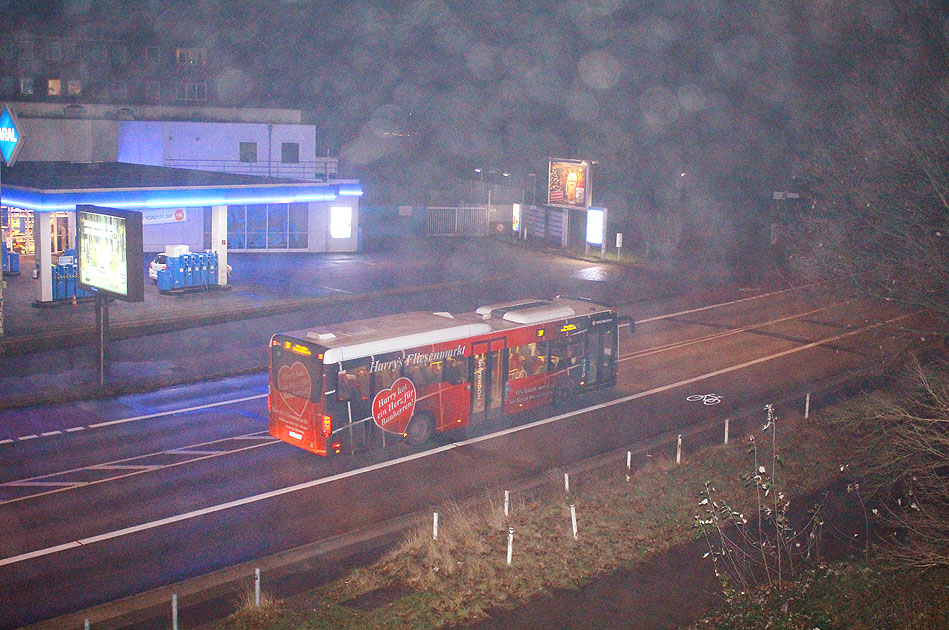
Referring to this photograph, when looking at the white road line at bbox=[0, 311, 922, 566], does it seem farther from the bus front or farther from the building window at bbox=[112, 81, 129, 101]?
the building window at bbox=[112, 81, 129, 101]

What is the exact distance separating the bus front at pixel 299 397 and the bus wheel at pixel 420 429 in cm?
178

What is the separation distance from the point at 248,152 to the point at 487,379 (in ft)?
105

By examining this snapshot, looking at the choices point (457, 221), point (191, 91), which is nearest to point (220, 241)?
point (457, 221)

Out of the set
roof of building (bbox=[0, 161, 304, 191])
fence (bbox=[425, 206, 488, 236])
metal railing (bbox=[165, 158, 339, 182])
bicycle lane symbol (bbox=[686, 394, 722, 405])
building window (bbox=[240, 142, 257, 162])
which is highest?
building window (bbox=[240, 142, 257, 162])

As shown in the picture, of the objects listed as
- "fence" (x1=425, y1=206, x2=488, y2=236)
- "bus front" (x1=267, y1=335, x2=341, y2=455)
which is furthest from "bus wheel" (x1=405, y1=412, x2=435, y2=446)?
"fence" (x1=425, y1=206, x2=488, y2=236)

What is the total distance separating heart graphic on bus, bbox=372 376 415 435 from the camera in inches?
693

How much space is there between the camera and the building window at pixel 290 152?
48.2m

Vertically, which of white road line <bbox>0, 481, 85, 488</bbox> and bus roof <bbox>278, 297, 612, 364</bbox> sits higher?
bus roof <bbox>278, 297, 612, 364</bbox>

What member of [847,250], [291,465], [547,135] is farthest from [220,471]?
[547,135]

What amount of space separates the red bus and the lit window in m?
26.3

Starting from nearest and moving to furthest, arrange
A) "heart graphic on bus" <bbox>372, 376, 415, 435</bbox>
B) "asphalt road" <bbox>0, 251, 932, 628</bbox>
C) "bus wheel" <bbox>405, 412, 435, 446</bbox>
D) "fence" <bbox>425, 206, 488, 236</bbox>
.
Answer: "asphalt road" <bbox>0, 251, 932, 628</bbox> < "heart graphic on bus" <bbox>372, 376, 415, 435</bbox> < "bus wheel" <bbox>405, 412, 435, 446</bbox> < "fence" <bbox>425, 206, 488, 236</bbox>

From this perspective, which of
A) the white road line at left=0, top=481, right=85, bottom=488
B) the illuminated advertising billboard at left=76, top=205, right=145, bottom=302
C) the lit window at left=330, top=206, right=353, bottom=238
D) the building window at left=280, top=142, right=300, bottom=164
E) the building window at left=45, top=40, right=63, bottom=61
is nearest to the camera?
the white road line at left=0, top=481, right=85, bottom=488

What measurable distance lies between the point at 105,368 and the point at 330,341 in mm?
9517

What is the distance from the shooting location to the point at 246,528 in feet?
47.8
